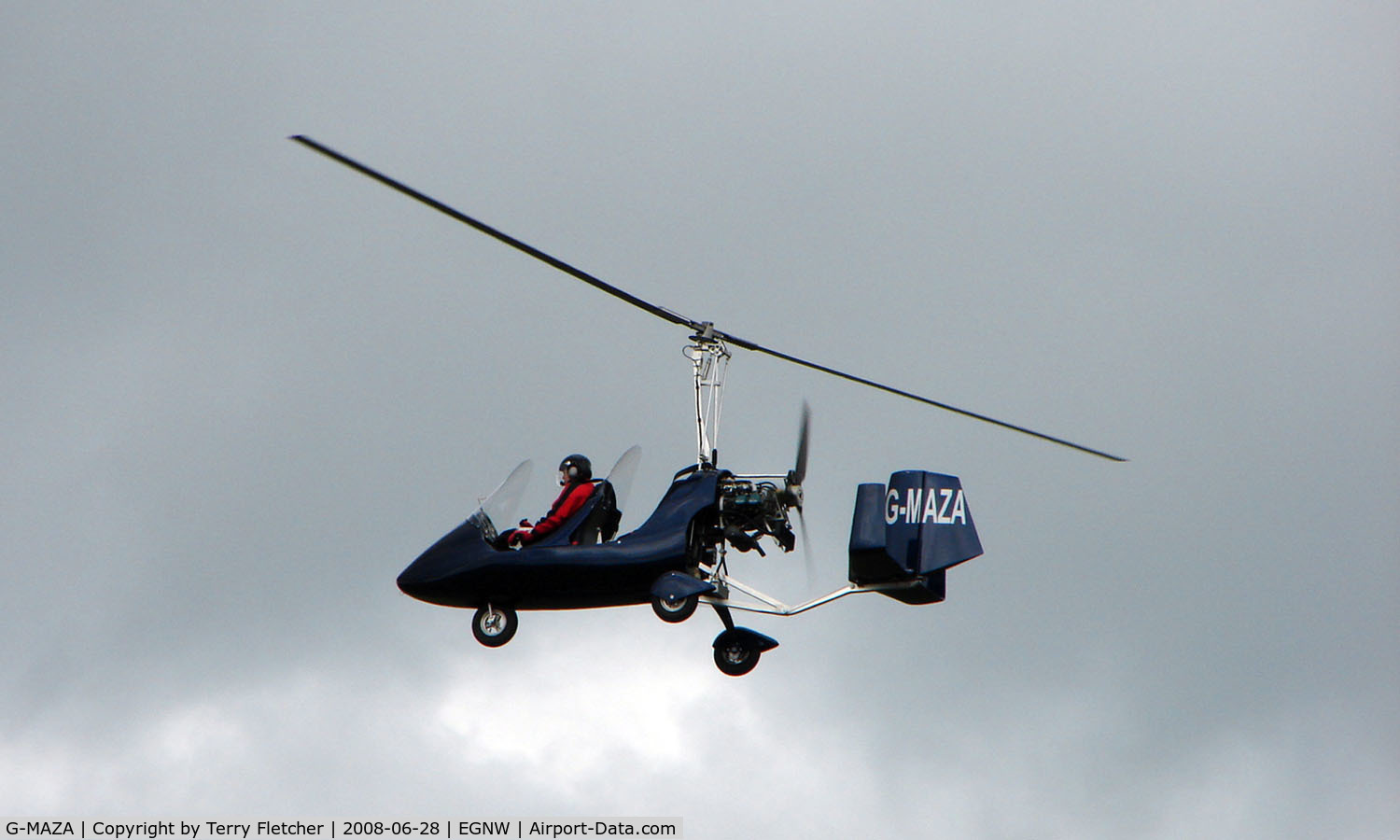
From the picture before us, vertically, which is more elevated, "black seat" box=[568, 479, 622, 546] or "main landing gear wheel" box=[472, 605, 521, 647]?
"black seat" box=[568, 479, 622, 546]

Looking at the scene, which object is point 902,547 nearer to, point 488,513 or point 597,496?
point 597,496

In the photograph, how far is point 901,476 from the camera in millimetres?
26172

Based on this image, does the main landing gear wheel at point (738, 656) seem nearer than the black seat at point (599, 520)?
No

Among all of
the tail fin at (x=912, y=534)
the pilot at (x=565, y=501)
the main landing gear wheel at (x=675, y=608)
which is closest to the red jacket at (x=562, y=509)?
the pilot at (x=565, y=501)

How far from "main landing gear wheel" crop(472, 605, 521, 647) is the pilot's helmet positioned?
6.92 ft

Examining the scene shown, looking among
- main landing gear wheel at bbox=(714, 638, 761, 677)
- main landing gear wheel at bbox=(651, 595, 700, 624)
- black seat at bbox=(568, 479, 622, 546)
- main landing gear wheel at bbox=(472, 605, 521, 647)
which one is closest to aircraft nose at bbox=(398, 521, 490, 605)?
main landing gear wheel at bbox=(472, 605, 521, 647)

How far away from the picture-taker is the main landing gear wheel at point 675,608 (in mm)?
24766

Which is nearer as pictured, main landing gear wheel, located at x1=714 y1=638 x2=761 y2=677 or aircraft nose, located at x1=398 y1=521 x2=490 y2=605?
aircraft nose, located at x1=398 y1=521 x2=490 y2=605

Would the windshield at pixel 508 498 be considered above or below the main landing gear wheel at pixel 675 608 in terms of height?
above

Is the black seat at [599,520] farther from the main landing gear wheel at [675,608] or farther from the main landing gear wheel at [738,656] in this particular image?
the main landing gear wheel at [738,656]

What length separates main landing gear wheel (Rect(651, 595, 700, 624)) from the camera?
2477cm

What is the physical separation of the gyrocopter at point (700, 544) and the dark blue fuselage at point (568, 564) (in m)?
0.02

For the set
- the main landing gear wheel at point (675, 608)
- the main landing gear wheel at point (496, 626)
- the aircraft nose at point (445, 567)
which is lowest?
the main landing gear wheel at point (675, 608)

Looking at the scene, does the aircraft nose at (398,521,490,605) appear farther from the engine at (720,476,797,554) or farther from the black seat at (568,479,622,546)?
the engine at (720,476,797,554)
